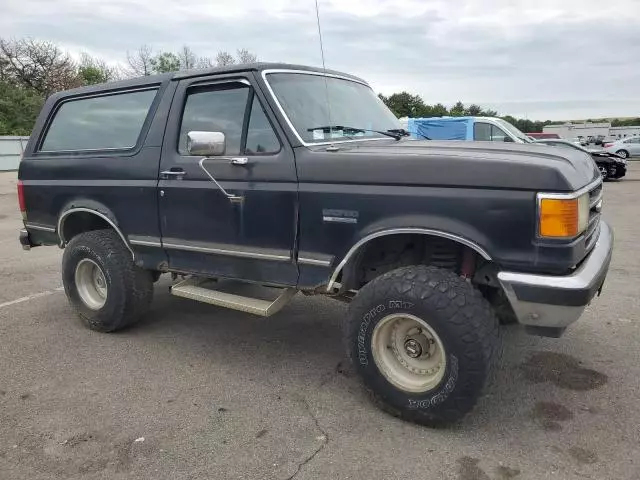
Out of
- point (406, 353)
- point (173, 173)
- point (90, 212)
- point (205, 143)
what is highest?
point (205, 143)

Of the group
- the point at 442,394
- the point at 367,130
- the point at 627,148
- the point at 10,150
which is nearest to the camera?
the point at 442,394

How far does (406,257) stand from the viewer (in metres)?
3.69

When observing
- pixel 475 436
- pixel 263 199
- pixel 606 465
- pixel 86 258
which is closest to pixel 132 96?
pixel 86 258

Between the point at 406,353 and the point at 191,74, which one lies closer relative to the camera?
the point at 406,353

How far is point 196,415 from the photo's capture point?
11.3ft

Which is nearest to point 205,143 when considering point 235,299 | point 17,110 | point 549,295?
point 235,299

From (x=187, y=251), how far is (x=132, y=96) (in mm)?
1489

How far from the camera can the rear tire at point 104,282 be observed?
15.4ft

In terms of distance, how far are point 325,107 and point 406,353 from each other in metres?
1.87

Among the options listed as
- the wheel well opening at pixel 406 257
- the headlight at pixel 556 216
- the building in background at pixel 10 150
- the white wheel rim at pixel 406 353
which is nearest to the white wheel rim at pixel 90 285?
the wheel well opening at pixel 406 257

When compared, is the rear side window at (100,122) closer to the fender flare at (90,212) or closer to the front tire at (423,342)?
the fender flare at (90,212)

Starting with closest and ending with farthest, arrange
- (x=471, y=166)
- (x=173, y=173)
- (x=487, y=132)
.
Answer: (x=471, y=166) < (x=173, y=173) < (x=487, y=132)

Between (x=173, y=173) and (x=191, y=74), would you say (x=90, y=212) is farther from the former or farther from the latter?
(x=191, y=74)

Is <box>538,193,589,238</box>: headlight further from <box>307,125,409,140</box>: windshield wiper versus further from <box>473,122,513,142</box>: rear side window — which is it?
<box>473,122,513,142</box>: rear side window
